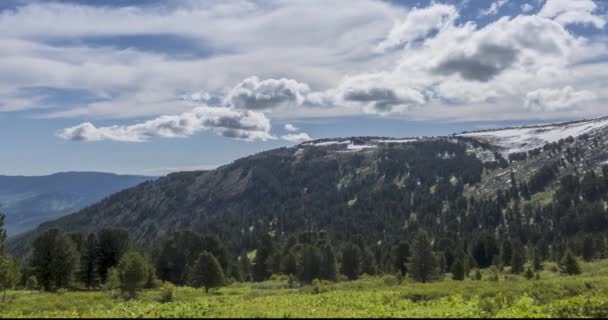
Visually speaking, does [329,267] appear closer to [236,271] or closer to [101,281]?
[236,271]

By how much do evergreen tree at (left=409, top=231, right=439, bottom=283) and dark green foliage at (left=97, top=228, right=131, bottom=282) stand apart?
59.8m

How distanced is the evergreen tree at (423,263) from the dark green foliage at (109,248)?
59824 mm

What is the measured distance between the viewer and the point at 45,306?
49906mm

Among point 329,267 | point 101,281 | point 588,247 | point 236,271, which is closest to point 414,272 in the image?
point 329,267

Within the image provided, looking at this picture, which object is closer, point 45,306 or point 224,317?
point 224,317

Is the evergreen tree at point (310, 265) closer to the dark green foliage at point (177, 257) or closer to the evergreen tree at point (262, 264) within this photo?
the evergreen tree at point (262, 264)

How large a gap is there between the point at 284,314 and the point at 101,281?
88.8 m

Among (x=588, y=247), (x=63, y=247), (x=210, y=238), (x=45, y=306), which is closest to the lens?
(x=45, y=306)

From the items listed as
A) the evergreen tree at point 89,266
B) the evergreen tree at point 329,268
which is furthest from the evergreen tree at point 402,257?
the evergreen tree at point 89,266

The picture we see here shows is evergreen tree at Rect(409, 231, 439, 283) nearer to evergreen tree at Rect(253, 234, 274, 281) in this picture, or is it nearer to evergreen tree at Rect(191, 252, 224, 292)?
evergreen tree at Rect(191, 252, 224, 292)

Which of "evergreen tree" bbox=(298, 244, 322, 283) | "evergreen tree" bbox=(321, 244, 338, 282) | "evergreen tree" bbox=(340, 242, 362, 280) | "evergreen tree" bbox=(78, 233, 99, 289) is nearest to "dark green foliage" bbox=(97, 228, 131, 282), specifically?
"evergreen tree" bbox=(78, 233, 99, 289)

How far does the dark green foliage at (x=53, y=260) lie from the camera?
84188 mm

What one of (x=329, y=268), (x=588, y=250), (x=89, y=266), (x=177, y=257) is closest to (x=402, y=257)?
(x=329, y=268)

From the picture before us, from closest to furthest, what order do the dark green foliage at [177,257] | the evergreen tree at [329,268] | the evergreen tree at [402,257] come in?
the evergreen tree at [329,268] → the dark green foliage at [177,257] → the evergreen tree at [402,257]
